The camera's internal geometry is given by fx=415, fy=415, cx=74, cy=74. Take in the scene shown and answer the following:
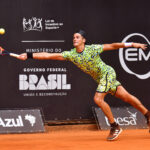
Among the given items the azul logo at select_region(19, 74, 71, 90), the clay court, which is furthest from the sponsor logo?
the clay court

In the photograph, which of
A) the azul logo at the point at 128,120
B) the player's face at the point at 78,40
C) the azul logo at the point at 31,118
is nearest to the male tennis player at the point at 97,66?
the player's face at the point at 78,40

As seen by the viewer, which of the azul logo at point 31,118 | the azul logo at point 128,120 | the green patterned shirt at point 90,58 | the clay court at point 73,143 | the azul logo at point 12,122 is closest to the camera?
the clay court at point 73,143

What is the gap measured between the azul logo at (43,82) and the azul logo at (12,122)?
0.69 meters

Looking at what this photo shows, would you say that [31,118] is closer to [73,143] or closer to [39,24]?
[39,24]

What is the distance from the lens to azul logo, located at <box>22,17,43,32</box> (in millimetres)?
9016

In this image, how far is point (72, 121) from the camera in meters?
9.34

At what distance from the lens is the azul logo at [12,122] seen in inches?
348

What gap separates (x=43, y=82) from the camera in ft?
30.0

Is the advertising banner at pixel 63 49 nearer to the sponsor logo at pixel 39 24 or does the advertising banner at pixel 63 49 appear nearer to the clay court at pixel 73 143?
the sponsor logo at pixel 39 24

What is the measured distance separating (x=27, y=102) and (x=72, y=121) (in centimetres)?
111

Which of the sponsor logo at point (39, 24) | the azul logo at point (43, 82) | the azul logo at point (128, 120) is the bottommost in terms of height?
the azul logo at point (128, 120)

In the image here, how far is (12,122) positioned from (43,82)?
3.60 ft

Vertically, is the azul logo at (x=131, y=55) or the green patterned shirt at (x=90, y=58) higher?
the green patterned shirt at (x=90, y=58)

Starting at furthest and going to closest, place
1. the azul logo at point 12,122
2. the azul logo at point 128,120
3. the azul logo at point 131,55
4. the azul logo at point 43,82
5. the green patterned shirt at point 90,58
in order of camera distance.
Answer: the azul logo at point 131,55 < the azul logo at point 128,120 < the azul logo at point 43,82 < the azul logo at point 12,122 < the green patterned shirt at point 90,58
